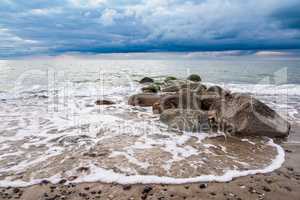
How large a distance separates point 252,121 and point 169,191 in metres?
4.39

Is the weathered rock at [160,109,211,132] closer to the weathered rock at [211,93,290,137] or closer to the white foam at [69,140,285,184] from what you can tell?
the weathered rock at [211,93,290,137]

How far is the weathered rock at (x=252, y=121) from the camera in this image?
284 inches

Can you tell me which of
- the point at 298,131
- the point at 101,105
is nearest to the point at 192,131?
the point at 298,131

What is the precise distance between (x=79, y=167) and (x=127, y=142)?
72.4 inches

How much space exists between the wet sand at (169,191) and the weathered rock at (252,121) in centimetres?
283

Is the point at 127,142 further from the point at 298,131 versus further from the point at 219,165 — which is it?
the point at 298,131

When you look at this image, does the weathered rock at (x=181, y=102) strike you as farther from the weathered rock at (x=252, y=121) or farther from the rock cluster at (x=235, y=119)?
the weathered rock at (x=252, y=121)

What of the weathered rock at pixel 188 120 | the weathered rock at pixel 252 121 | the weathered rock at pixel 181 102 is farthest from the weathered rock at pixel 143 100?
the weathered rock at pixel 252 121

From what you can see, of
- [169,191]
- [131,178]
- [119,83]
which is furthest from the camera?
[119,83]

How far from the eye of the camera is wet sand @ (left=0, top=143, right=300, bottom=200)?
391 cm

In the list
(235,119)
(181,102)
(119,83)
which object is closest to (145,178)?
(235,119)

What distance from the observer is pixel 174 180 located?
175 inches

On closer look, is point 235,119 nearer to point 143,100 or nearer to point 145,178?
point 145,178

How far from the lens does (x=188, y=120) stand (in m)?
7.94
